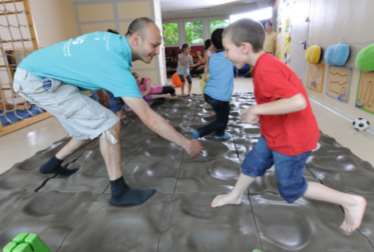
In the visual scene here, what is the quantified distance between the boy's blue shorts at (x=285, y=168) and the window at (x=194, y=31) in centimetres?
1180

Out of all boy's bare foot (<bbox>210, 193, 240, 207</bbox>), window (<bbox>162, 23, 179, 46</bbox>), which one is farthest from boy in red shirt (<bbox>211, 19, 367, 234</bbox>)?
window (<bbox>162, 23, 179, 46</bbox>)

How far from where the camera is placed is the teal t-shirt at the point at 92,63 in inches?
46.4

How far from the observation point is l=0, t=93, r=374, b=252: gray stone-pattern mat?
115 centimetres

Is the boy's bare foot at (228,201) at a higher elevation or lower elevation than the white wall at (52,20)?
lower

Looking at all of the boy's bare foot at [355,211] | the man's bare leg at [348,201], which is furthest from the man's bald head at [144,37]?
the boy's bare foot at [355,211]

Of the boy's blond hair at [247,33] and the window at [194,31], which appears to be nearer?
the boy's blond hair at [247,33]

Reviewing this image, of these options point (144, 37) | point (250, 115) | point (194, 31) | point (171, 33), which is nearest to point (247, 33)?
point (250, 115)

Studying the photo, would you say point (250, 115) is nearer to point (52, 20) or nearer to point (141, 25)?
point (141, 25)

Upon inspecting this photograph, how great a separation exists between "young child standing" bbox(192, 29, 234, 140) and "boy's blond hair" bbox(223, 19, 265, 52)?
3.91ft

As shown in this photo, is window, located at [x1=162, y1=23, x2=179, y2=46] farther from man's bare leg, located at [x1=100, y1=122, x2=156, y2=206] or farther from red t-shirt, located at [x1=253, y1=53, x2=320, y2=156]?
red t-shirt, located at [x1=253, y1=53, x2=320, y2=156]

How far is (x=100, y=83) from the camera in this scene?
48.0 inches

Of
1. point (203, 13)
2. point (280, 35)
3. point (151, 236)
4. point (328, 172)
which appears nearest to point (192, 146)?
point (151, 236)

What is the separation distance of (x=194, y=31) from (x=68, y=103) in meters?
11.8

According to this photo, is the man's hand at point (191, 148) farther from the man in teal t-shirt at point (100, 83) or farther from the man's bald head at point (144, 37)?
the man's bald head at point (144, 37)
